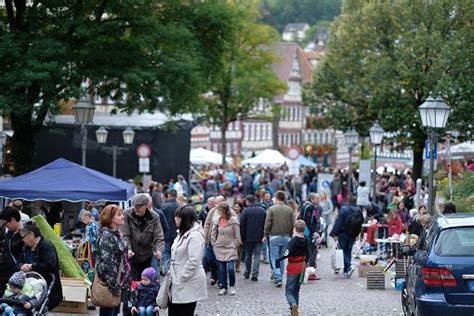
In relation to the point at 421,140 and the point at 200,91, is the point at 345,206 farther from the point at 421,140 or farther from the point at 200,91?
the point at 421,140

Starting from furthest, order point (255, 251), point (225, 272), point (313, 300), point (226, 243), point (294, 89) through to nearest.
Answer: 1. point (294, 89)
2. point (255, 251)
3. point (226, 243)
4. point (225, 272)
5. point (313, 300)

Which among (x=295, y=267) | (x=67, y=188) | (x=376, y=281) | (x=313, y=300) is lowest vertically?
(x=313, y=300)

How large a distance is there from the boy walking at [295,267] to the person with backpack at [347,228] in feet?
21.5

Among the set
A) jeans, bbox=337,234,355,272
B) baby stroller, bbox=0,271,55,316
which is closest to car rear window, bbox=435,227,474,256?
baby stroller, bbox=0,271,55,316

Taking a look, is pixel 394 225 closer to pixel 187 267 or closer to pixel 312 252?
pixel 312 252

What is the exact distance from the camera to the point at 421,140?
2028 inches

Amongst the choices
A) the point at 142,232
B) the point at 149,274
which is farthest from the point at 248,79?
the point at 149,274

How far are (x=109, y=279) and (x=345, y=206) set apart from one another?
1230 centimetres

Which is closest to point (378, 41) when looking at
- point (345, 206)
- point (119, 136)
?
point (119, 136)

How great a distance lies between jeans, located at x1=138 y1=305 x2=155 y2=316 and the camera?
14539 mm

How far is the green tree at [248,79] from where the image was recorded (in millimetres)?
76750

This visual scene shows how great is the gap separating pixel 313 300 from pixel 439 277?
756 cm

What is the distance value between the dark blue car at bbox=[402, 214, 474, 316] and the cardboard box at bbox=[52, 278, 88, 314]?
567 centimetres

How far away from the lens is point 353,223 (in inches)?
988
